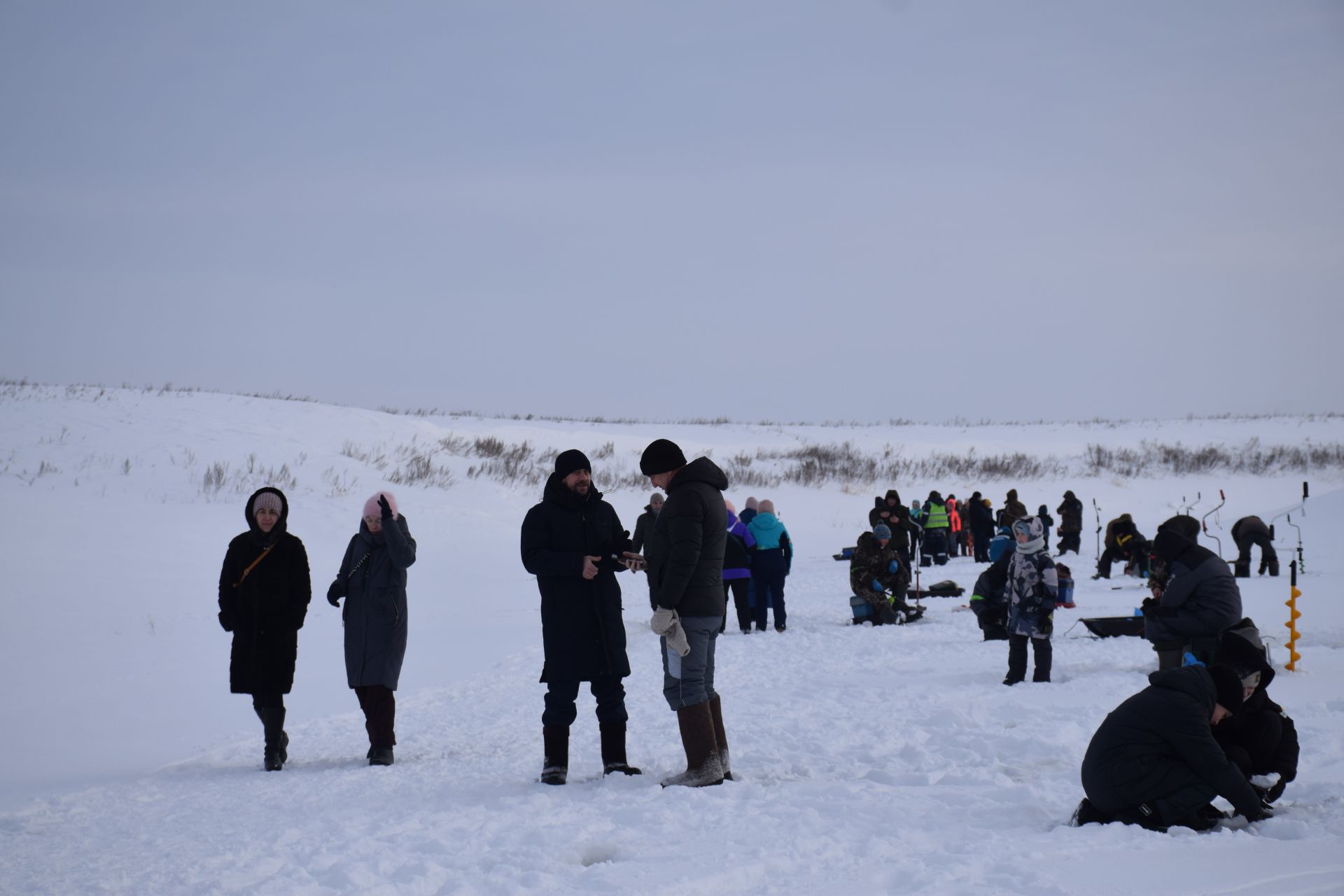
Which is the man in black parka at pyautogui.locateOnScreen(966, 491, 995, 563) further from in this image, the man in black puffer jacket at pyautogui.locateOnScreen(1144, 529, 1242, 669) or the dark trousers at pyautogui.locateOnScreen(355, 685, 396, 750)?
the dark trousers at pyautogui.locateOnScreen(355, 685, 396, 750)

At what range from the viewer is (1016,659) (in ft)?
33.0

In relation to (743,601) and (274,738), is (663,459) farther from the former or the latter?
(743,601)

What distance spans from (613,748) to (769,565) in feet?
26.7

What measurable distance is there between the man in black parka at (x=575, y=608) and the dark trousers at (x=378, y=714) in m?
1.42

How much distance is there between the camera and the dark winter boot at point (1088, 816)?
5320 millimetres

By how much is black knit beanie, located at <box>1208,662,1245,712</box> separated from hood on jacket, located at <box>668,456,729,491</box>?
2.76 meters

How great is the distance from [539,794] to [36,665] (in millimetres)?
7327

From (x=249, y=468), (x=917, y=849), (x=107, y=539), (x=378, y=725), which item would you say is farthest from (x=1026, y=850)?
(x=249, y=468)

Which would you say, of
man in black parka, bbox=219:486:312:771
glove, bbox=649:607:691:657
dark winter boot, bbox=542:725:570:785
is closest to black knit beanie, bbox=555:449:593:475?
glove, bbox=649:607:691:657

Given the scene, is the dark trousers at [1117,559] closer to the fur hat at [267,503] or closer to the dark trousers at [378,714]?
the dark trousers at [378,714]

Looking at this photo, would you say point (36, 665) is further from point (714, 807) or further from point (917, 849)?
point (917, 849)

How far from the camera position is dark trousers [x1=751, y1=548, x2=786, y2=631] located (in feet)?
48.7

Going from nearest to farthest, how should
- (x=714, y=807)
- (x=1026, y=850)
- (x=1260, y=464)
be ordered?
(x=1026, y=850) < (x=714, y=807) < (x=1260, y=464)

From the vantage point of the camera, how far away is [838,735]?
26.1 feet
